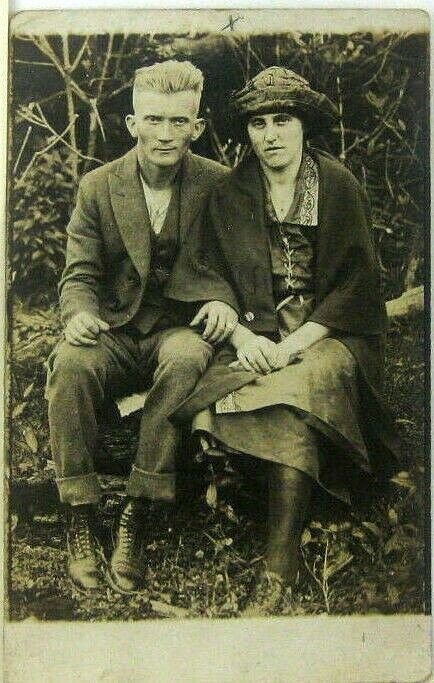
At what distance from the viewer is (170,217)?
2.73 metres

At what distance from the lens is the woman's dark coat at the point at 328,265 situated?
2697mm

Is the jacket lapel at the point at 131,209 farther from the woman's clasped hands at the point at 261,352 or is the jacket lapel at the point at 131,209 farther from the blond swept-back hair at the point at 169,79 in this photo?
the woman's clasped hands at the point at 261,352

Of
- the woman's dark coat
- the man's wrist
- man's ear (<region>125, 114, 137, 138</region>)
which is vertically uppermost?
man's ear (<region>125, 114, 137, 138</region>)

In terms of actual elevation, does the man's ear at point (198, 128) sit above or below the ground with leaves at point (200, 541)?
above

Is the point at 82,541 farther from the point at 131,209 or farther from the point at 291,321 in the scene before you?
the point at 131,209

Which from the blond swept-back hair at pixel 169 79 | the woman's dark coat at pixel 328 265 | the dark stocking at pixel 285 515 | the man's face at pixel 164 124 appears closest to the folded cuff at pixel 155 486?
the dark stocking at pixel 285 515

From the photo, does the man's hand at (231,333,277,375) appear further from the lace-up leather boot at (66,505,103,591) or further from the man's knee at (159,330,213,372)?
the lace-up leather boot at (66,505,103,591)

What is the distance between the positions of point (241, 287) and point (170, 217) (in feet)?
1.08

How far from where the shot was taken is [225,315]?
8.80ft

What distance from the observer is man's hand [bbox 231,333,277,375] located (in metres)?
2.66

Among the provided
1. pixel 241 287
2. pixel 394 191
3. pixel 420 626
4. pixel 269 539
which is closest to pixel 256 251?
pixel 241 287

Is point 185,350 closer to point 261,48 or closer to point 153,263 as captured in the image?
point 153,263

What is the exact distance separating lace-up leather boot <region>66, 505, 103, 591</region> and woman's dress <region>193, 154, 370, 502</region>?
0.46 m

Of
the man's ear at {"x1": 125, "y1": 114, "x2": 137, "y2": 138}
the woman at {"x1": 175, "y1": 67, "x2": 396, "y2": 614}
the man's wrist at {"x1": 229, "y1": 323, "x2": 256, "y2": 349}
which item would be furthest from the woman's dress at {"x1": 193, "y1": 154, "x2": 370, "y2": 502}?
the man's ear at {"x1": 125, "y1": 114, "x2": 137, "y2": 138}
